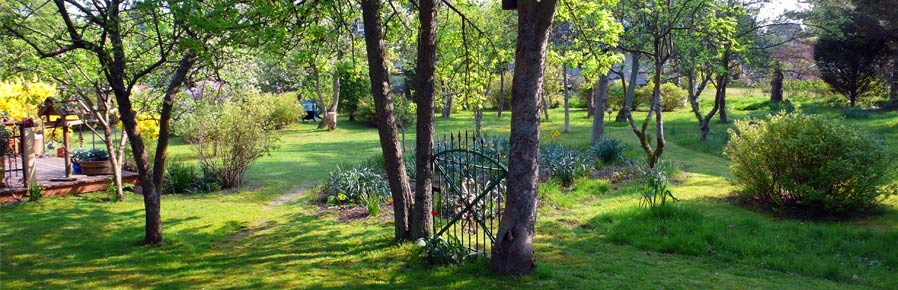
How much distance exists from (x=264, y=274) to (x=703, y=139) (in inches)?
575

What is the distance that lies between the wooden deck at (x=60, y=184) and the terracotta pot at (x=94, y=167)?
0.15 meters

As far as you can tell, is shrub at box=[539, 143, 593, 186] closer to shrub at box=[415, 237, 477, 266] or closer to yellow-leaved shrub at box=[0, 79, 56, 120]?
shrub at box=[415, 237, 477, 266]

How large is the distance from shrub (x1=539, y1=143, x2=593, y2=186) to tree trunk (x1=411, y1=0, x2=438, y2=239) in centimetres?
495

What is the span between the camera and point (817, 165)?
8320 millimetres

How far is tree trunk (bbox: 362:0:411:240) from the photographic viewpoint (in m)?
7.02

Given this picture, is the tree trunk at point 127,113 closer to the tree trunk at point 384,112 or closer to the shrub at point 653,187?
the tree trunk at point 384,112

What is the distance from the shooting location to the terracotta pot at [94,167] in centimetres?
1273

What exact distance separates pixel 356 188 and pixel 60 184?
565 cm

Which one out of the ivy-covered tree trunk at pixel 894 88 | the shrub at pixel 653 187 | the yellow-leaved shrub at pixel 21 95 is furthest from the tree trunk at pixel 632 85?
the ivy-covered tree trunk at pixel 894 88

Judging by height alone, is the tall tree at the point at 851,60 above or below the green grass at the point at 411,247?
above

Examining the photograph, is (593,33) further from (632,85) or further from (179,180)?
(179,180)

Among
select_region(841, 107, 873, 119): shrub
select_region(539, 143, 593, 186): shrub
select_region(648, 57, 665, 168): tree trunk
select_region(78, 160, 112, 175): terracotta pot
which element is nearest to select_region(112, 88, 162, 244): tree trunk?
select_region(78, 160, 112, 175): terracotta pot

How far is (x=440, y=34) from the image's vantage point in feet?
30.8

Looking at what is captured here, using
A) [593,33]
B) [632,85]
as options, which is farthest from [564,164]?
[593,33]
